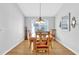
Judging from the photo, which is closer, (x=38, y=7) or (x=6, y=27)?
(x=6, y=27)

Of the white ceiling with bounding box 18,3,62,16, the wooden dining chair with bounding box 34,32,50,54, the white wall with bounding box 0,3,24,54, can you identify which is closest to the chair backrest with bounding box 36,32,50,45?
the wooden dining chair with bounding box 34,32,50,54

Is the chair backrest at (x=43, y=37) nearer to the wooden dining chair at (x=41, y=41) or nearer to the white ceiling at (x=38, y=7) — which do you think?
the wooden dining chair at (x=41, y=41)

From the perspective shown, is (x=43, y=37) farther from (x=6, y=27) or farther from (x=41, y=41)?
(x=6, y=27)

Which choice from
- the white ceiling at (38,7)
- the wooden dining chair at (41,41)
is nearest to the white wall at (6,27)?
the wooden dining chair at (41,41)

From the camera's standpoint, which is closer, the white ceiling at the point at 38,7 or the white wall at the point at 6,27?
the white wall at the point at 6,27

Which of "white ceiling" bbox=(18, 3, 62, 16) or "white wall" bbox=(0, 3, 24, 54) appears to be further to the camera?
"white ceiling" bbox=(18, 3, 62, 16)

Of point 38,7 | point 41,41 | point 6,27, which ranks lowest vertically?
point 41,41

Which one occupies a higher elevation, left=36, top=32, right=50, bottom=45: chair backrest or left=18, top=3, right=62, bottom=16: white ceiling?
left=18, top=3, right=62, bottom=16: white ceiling

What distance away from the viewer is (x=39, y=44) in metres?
4.34

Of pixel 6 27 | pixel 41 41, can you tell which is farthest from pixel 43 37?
pixel 6 27

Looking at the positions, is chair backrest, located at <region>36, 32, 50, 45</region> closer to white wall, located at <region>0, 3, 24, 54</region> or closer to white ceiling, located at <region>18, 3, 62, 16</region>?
white wall, located at <region>0, 3, 24, 54</region>

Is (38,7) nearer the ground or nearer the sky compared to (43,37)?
nearer the sky
